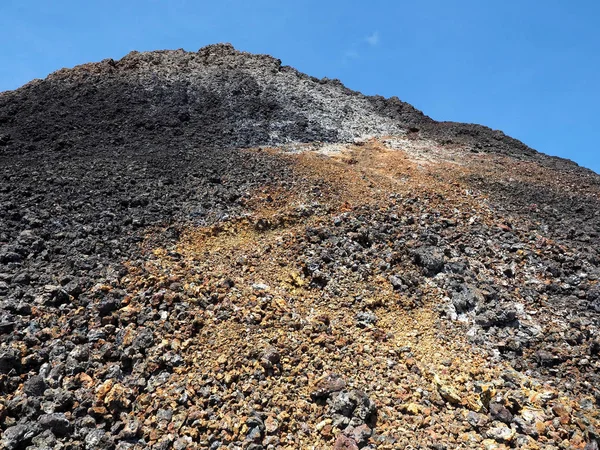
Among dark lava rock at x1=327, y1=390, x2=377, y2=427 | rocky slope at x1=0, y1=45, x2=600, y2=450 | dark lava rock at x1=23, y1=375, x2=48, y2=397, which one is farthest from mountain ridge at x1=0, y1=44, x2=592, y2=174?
dark lava rock at x1=327, y1=390, x2=377, y2=427

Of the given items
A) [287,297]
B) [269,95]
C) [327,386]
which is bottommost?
[327,386]

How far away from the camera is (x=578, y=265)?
7836 millimetres

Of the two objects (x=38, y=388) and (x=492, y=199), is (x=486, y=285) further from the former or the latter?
(x=38, y=388)

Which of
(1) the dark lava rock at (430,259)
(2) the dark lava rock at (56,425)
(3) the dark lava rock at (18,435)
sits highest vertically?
(1) the dark lava rock at (430,259)

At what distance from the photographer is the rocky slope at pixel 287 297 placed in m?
5.02

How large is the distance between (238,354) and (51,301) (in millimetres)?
2970

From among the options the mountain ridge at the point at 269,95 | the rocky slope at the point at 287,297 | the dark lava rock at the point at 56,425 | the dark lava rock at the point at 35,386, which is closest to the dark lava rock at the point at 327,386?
the rocky slope at the point at 287,297

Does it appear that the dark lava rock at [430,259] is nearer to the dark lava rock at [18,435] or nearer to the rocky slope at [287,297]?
the rocky slope at [287,297]

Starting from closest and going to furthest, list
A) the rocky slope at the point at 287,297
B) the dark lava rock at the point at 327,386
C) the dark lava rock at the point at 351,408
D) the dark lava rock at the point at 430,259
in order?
the dark lava rock at the point at 351,408, the rocky slope at the point at 287,297, the dark lava rock at the point at 327,386, the dark lava rock at the point at 430,259

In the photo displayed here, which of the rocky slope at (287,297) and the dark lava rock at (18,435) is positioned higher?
the rocky slope at (287,297)

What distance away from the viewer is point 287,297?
6738mm

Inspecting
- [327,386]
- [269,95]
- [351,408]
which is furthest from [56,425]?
[269,95]

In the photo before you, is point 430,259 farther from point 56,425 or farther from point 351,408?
point 56,425

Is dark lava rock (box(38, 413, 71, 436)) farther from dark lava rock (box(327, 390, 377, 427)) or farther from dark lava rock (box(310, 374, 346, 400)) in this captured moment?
dark lava rock (box(327, 390, 377, 427))
